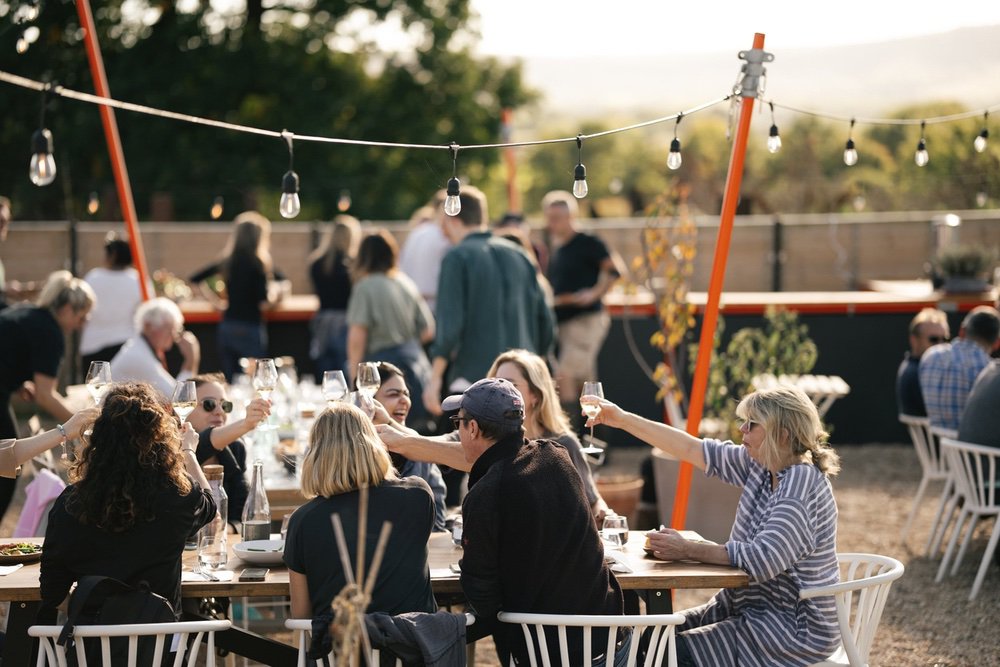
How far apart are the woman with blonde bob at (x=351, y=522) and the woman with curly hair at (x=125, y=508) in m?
0.34

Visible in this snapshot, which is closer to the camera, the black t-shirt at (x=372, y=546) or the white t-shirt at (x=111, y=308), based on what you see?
the black t-shirt at (x=372, y=546)

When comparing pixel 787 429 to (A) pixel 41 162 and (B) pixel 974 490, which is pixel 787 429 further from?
(B) pixel 974 490

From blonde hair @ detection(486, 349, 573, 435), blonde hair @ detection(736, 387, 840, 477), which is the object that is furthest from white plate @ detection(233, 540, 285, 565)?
blonde hair @ detection(736, 387, 840, 477)

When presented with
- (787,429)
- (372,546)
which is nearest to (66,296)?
(372,546)

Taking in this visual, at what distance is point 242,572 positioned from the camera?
3.52m

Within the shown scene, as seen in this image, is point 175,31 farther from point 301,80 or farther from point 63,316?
point 63,316

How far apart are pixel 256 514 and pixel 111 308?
464 cm

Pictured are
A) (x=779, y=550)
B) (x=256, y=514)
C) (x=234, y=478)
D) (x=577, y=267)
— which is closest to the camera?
(x=779, y=550)

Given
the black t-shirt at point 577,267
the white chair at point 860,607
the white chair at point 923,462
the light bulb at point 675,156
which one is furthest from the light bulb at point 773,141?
the black t-shirt at point 577,267

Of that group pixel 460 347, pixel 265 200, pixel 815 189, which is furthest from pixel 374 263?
pixel 815 189

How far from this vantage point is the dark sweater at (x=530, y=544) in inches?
126

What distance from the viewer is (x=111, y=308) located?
7.97m

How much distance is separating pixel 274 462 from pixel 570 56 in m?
156

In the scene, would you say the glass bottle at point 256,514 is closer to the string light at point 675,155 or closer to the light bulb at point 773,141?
the string light at point 675,155
